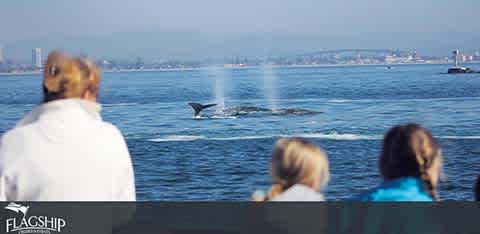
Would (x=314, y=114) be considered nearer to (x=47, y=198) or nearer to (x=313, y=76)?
(x=313, y=76)

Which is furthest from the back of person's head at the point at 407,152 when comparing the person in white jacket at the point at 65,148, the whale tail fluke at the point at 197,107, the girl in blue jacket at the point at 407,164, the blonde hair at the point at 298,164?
the whale tail fluke at the point at 197,107

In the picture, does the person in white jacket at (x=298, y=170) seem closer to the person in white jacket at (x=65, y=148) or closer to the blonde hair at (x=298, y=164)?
the blonde hair at (x=298, y=164)

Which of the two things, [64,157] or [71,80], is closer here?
[71,80]

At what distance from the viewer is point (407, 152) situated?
178 centimetres

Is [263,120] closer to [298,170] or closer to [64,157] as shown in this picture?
[64,157]

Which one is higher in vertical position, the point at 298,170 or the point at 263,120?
the point at 298,170

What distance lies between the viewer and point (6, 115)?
3621mm

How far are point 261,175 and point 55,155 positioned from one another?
7.68 ft

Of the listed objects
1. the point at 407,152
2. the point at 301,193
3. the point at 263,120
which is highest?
the point at 407,152

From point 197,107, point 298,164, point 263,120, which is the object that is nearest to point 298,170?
point 298,164

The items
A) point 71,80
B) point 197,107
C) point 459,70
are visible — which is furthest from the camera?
point 197,107

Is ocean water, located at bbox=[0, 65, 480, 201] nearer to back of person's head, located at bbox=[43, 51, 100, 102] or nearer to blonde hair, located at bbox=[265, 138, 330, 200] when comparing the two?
back of person's head, located at bbox=[43, 51, 100, 102]

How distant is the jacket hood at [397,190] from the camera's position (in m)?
1.80

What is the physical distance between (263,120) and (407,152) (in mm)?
2647
